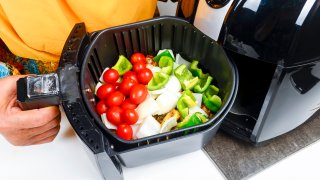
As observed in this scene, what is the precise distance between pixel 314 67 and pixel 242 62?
0.38ft

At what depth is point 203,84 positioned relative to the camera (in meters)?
0.63

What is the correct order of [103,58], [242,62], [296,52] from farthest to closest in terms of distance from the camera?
[103,58] → [242,62] → [296,52]

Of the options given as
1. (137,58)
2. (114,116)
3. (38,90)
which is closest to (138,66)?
(137,58)

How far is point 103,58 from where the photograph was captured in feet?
2.09

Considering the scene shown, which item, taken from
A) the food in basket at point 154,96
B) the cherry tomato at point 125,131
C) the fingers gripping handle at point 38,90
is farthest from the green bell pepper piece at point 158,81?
the fingers gripping handle at point 38,90

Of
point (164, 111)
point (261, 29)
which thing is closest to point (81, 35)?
point (164, 111)

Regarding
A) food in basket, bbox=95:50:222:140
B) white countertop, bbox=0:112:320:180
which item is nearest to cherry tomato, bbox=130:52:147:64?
food in basket, bbox=95:50:222:140

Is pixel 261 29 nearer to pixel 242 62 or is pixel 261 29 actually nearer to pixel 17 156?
pixel 242 62

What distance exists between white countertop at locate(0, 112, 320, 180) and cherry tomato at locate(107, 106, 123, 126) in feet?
0.33

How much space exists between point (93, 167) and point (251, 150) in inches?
12.5

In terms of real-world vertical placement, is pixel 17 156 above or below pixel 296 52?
below

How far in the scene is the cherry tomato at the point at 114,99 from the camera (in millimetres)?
591

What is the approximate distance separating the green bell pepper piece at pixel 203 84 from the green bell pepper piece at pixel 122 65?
0.15 m

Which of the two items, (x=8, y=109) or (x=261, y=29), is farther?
(x=8, y=109)
